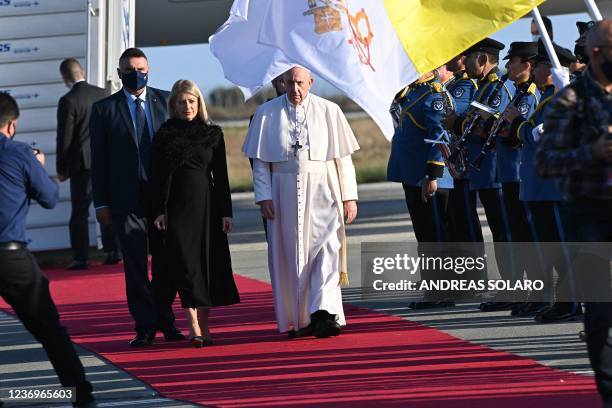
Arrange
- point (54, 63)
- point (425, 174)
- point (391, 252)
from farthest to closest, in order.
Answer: point (54, 63)
point (391, 252)
point (425, 174)

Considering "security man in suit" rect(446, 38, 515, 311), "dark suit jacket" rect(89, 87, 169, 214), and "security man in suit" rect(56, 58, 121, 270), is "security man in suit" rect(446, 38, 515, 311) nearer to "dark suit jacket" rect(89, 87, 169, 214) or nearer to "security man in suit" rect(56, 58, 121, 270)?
"dark suit jacket" rect(89, 87, 169, 214)

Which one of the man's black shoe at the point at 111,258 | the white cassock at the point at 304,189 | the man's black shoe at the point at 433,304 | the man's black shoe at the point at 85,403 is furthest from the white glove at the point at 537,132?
the man's black shoe at the point at 111,258

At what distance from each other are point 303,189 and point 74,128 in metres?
5.01

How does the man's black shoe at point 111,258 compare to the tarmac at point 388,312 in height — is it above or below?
below

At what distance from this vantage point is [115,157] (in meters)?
9.06

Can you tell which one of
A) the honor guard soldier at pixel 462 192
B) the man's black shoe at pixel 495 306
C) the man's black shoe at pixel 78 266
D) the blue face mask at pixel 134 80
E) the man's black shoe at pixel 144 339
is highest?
the blue face mask at pixel 134 80

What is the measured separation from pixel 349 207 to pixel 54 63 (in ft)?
20.9

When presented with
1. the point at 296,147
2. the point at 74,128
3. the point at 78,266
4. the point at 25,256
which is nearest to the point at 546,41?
the point at 296,147

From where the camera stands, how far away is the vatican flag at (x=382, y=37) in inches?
284

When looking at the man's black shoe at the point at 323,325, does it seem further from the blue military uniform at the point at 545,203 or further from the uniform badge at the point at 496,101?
the uniform badge at the point at 496,101

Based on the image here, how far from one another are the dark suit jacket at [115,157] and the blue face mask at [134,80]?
9 centimetres

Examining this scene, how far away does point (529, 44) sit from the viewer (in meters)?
9.26

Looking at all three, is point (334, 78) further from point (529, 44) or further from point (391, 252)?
point (391, 252)

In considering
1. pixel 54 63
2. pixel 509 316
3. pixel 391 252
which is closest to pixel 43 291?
pixel 509 316
